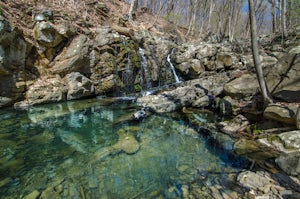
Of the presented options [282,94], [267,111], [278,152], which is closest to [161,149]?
[278,152]

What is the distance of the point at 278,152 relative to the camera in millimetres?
4855

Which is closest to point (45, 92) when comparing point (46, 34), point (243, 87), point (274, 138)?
point (46, 34)

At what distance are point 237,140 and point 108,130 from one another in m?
4.23

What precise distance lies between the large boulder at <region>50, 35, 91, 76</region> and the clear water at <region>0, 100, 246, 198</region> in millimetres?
3082

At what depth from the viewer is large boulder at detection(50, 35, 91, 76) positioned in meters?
10.0

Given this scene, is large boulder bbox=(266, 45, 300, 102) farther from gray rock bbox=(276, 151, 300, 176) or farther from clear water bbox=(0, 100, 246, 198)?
clear water bbox=(0, 100, 246, 198)

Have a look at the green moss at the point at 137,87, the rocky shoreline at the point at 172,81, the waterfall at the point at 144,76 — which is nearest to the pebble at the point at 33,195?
the rocky shoreline at the point at 172,81

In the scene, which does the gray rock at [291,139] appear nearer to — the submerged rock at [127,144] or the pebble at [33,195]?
the submerged rock at [127,144]

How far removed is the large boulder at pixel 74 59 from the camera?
1002cm

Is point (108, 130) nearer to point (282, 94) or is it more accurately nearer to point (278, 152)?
point (278, 152)

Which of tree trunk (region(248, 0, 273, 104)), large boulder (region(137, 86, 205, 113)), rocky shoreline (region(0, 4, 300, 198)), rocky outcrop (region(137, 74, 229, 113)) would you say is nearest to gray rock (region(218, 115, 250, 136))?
rocky shoreline (region(0, 4, 300, 198))

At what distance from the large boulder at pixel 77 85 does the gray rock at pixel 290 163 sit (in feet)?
28.8

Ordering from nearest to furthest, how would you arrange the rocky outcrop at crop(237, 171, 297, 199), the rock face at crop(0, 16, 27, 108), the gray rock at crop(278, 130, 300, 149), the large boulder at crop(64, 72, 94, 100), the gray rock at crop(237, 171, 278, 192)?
1. the rocky outcrop at crop(237, 171, 297, 199)
2. the gray rock at crop(237, 171, 278, 192)
3. the gray rock at crop(278, 130, 300, 149)
4. the rock face at crop(0, 16, 27, 108)
5. the large boulder at crop(64, 72, 94, 100)

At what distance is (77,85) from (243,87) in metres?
7.84
